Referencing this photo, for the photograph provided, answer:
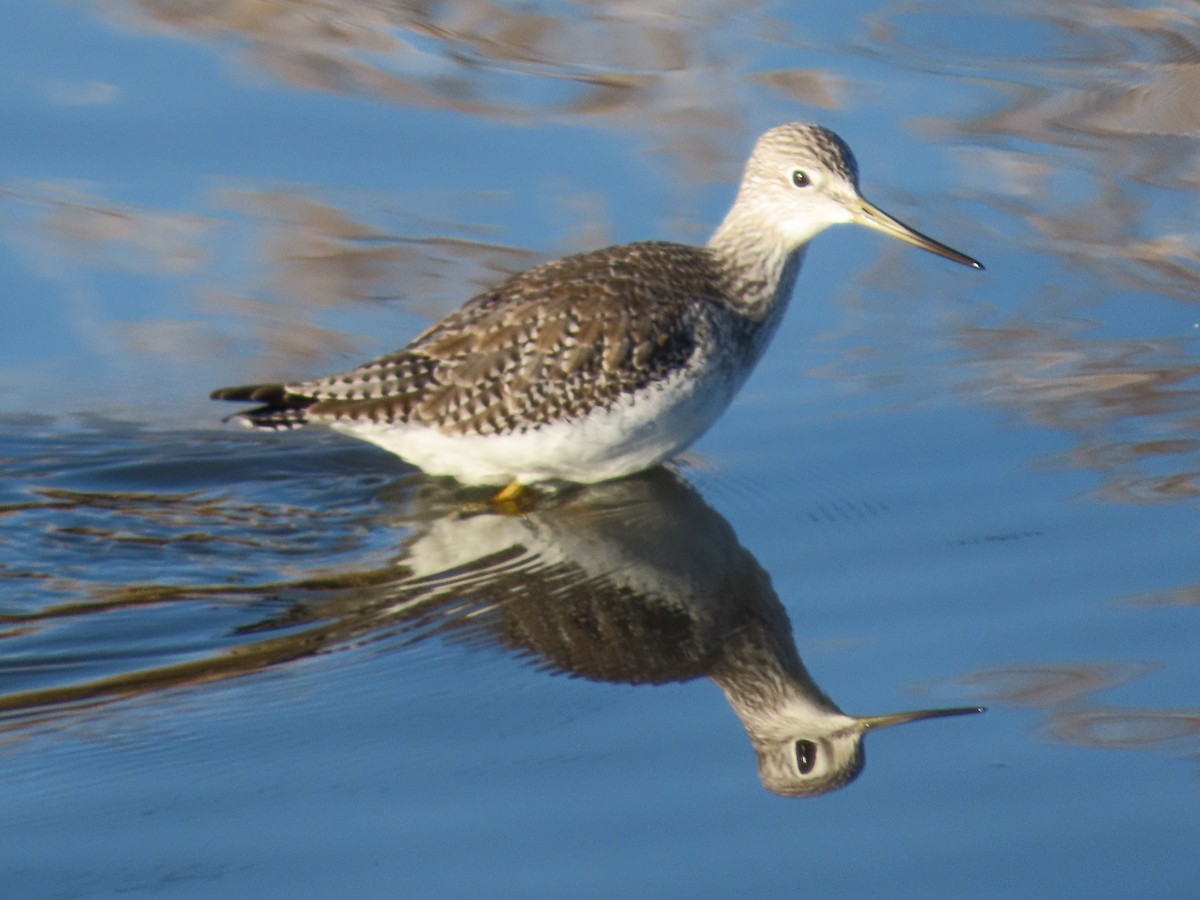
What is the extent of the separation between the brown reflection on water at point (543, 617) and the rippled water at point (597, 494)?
0.07 ft

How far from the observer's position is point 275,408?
6.92 metres

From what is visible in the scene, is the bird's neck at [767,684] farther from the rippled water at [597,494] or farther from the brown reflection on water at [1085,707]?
the brown reflection on water at [1085,707]

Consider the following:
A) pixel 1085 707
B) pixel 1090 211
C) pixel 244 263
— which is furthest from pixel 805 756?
pixel 1090 211

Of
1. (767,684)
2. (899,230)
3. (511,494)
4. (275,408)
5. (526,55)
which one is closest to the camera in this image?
(767,684)

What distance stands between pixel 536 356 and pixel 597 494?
558 millimetres

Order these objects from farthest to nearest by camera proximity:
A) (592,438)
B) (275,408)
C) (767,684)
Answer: (592,438), (275,408), (767,684)

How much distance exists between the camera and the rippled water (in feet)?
16.4

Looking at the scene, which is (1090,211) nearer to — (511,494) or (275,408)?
(511,494)

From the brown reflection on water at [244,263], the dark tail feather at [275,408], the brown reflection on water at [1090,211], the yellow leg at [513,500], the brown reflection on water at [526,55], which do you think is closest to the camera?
the dark tail feather at [275,408]

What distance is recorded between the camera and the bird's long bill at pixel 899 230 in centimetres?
757

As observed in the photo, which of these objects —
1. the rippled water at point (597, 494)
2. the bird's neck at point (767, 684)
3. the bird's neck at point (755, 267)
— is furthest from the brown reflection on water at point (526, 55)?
the bird's neck at point (767, 684)

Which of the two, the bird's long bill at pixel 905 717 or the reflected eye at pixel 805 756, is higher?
the bird's long bill at pixel 905 717

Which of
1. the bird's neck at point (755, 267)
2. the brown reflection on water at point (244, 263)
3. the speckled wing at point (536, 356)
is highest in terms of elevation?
the brown reflection on water at point (244, 263)

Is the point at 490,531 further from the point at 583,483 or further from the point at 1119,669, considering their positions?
the point at 1119,669
